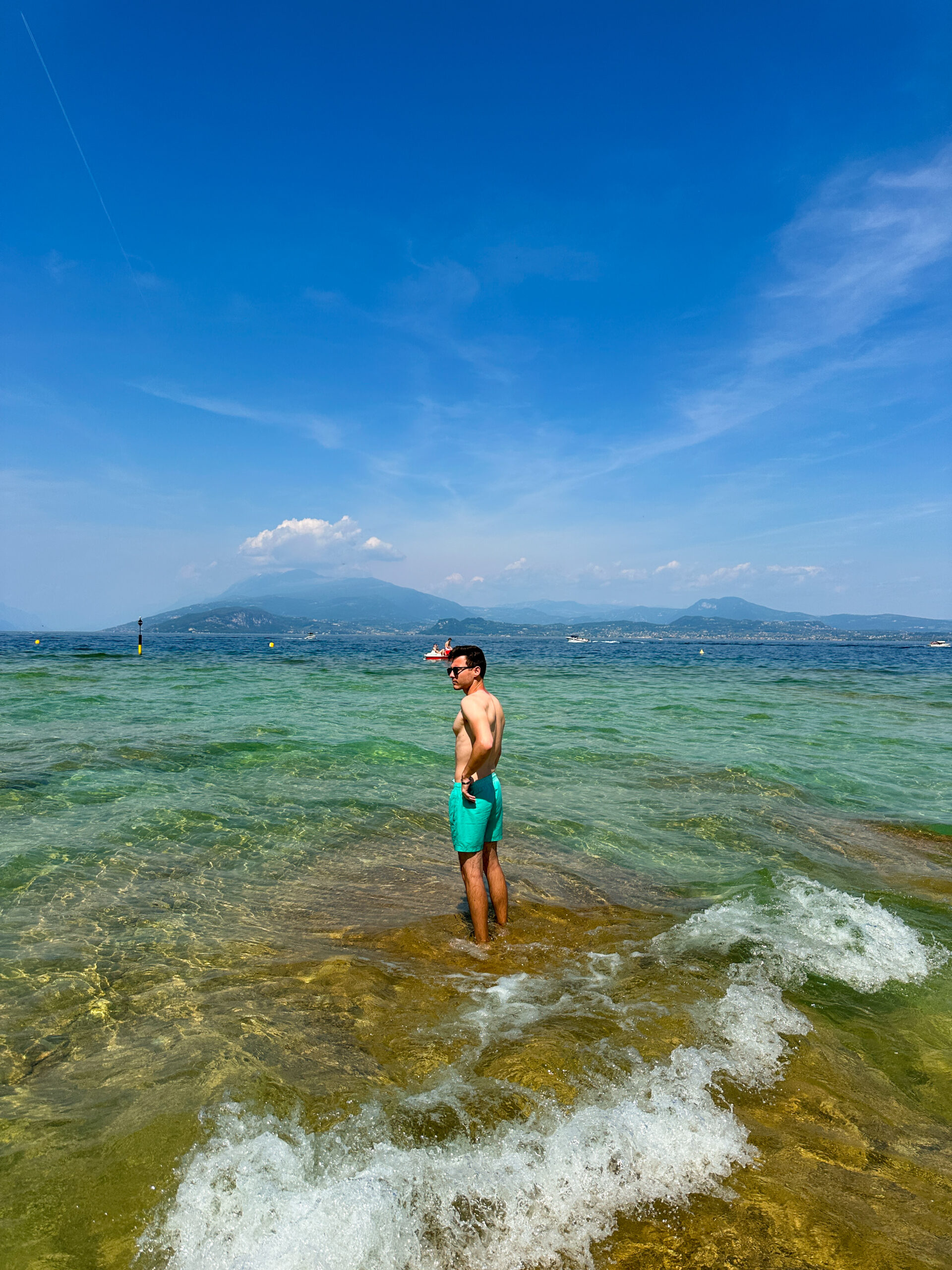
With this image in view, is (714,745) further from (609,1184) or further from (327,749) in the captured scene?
(609,1184)

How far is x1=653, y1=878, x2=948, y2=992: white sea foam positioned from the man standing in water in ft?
6.09

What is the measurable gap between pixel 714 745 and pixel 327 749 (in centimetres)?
1022

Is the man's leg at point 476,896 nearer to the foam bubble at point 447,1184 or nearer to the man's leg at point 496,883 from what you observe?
the man's leg at point 496,883

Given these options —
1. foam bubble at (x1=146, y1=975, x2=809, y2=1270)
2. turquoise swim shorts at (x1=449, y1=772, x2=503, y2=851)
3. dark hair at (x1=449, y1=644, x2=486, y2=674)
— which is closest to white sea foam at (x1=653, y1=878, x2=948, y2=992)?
turquoise swim shorts at (x1=449, y1=772, x2=503, y2=851)

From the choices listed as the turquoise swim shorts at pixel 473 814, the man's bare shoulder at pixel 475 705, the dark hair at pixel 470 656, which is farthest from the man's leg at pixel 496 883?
the dark hair at pixel 470 656

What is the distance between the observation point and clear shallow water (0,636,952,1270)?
298 centimetres

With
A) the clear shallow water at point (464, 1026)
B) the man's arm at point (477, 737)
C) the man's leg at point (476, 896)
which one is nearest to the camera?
the clear shallow water at point (464, 1026)

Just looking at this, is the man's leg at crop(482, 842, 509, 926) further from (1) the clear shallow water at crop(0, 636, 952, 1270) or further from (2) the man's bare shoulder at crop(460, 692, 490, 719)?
(2) the man's bare shoulder at crop(460, 692, 490, 719)

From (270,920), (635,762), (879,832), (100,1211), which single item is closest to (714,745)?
(635,762)

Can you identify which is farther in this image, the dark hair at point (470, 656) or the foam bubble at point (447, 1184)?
the dark hair at point (470, 656)

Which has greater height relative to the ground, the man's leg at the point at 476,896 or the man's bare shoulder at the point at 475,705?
the man's bare shoulder at the point at 475,705

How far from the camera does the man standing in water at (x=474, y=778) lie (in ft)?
19.6

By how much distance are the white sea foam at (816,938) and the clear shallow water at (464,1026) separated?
37 mm

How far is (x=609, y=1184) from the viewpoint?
3.19m
